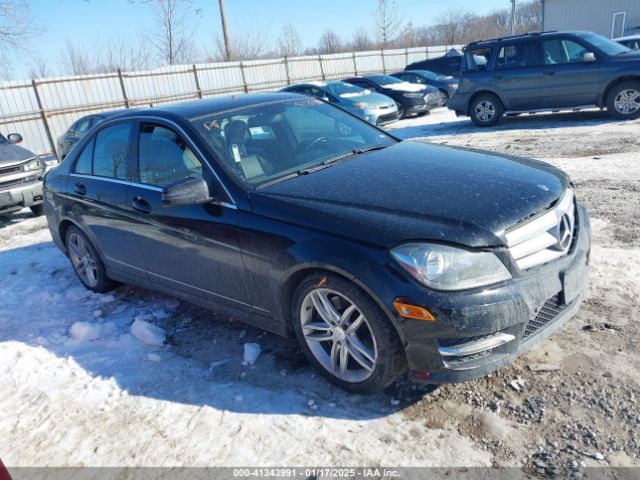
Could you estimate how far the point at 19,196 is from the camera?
7.86 m

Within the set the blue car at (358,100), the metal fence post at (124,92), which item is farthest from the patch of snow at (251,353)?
the metal fence post at (124,92)

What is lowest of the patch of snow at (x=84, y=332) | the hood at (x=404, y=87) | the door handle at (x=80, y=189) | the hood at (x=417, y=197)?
the patch of snow at (x=84, y=332)

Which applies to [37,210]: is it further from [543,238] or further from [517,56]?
[517,56]

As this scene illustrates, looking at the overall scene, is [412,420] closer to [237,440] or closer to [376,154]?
[237,440]

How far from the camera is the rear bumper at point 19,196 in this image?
7.74 m

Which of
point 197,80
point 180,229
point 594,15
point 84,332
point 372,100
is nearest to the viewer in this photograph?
point 180,229

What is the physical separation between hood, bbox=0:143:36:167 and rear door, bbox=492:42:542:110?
31.3 feet

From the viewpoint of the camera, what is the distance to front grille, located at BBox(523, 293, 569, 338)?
8.75 ft

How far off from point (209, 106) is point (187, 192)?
3.33 ft

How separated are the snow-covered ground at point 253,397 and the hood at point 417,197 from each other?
3.11 ft

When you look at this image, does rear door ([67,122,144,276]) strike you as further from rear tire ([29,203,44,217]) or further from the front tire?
rear tire ([29,203,44,217])

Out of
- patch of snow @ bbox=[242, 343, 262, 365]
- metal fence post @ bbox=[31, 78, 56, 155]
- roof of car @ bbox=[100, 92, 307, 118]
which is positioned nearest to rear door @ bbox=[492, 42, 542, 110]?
A: roof of car @ bbox=[100, 92, 307, 118]

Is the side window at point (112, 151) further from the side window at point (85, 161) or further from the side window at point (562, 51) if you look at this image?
the side window at point (562, 51)

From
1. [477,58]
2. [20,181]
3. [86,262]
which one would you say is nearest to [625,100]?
[477,58]
